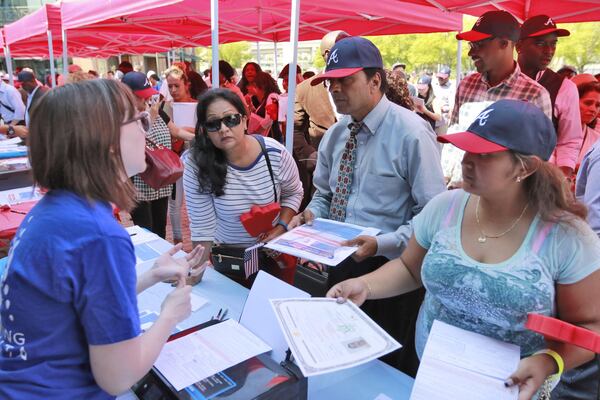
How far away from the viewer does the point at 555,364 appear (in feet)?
3.76

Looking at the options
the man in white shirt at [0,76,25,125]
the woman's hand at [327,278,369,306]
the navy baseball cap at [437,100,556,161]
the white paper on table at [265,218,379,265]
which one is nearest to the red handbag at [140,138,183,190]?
the white paper on table at [265,218,379,265]

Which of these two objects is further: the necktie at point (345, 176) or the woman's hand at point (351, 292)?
the necktie at point (345, 176)

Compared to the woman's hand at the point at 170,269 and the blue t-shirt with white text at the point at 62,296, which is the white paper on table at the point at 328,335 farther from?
the blue t-shirt with white text at the point at 62,296

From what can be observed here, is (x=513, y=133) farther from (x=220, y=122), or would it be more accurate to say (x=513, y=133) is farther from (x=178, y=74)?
(x=178, y=74)

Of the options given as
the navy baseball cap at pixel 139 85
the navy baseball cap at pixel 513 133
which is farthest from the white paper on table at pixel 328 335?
the navy baseball cap at pixel 139 85

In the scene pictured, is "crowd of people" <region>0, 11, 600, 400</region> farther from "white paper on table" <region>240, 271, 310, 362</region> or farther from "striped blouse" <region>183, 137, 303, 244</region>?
"white paper on table" <region>240, 271, 310, 362</region>

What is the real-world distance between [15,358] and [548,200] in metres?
1.44

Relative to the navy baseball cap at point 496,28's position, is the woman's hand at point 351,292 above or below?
below

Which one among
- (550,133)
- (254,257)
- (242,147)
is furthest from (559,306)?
(242,147)

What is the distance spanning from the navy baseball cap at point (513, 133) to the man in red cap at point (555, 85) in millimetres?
1886

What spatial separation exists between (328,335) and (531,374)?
20.9 inches

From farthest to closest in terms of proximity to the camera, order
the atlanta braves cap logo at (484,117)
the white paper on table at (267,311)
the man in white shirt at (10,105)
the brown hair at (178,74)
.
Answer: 1. the man in white shirt at (10,105)
2. the brown hair at (178,74)
3. the white paper on table at (267,311)
4. the atlanta braves cap logo at (484,117)

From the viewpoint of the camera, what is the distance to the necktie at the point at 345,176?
6.86 feet

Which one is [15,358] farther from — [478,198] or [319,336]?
[478,198]
